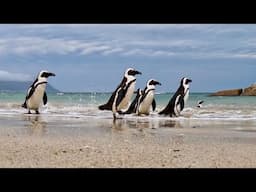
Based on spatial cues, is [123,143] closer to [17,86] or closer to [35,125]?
[35,125]

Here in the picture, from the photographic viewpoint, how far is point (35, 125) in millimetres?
5891

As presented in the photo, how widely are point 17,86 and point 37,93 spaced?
361mm

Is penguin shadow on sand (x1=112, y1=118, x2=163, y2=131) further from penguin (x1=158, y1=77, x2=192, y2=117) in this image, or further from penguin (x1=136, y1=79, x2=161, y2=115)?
penguin (x1=158, y1=77, x2=192, y2=117)

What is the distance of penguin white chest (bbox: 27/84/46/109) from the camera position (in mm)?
5790

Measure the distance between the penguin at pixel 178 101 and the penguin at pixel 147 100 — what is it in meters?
0.20

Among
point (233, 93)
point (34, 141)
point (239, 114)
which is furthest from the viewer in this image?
point (239, 114)

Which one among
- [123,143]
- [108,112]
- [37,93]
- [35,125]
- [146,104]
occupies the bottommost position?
[123,143]

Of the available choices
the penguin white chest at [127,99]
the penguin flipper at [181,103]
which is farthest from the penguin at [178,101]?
the penguin white chest at [127,99]

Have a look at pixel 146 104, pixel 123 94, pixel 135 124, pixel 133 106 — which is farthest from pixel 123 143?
pixel 133 106

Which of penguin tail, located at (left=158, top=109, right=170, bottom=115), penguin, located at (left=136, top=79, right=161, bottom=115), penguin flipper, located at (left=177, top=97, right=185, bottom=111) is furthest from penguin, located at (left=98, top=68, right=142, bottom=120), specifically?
penguin flipper, located at (left=177, top=97, right=185, bottom=111)

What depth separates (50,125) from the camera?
230 inches
